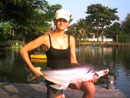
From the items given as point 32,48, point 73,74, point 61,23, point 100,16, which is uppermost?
point 100,16

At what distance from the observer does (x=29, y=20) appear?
688 inches

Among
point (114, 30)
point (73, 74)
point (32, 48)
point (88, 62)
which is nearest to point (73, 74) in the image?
point (73, 74)

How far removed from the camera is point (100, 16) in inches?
3292

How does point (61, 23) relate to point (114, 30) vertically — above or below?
below

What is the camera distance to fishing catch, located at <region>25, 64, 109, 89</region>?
2.74m

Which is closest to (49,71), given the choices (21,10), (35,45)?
(35,45)

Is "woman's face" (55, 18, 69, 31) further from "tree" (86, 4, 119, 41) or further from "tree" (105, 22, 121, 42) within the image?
"tree" (86, 4, 119, 41)

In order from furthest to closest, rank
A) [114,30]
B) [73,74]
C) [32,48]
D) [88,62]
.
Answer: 1. [114,30]
2. [88,62]
3. [32,48]
4. [73,74]

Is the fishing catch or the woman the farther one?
the woman

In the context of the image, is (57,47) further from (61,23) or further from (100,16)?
(100,16)

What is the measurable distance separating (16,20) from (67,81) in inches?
581

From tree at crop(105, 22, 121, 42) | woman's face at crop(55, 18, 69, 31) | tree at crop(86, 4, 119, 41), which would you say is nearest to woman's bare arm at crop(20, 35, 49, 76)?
woman's face at crop(55, 18, 69, 31)

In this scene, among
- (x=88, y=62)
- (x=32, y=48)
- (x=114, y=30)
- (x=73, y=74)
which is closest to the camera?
(x=73, y=74)

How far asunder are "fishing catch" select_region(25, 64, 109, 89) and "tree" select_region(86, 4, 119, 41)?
8328 centimetres
